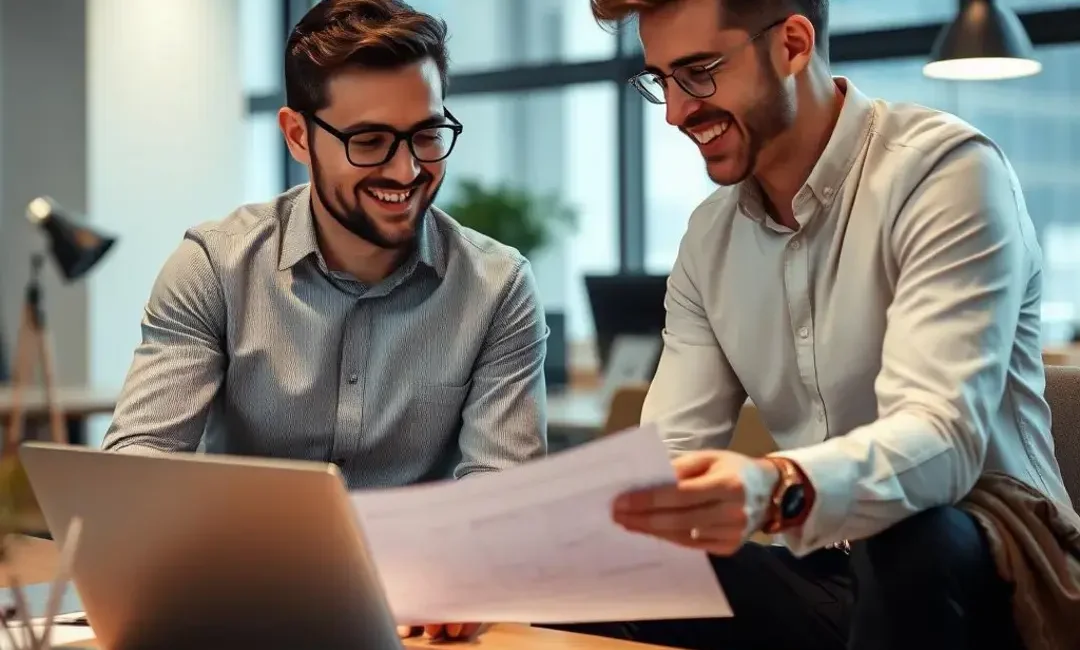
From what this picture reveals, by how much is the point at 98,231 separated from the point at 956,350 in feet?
12.8

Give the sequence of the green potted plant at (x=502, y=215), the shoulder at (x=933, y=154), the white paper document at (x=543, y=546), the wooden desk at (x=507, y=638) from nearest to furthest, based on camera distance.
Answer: the white paper document at (x=543, y=546)
the wooden desk at (x=507, y=638)
the shoulder at (x=933, y=154)
the green potted plant at (x=502, y=215)

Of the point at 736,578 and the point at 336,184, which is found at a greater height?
the point at 336,184

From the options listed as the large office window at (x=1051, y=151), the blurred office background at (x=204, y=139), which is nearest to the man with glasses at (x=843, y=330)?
the large office window at (x=1051, y=151)

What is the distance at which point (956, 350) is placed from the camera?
1375 mm

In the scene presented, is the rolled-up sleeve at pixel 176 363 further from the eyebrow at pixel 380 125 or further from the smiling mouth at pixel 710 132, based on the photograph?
the smiling mouth at pixel 710 132

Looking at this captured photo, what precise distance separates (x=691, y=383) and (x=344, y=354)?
0.50 m

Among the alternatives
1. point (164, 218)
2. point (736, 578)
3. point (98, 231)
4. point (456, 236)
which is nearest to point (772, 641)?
A: point (736, 578)

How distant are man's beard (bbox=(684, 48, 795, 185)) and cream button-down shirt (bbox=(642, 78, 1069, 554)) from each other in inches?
2.7

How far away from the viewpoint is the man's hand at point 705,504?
1021 mm

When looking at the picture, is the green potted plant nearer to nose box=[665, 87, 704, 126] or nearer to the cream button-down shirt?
the cream button-down shirt

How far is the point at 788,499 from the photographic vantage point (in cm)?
120

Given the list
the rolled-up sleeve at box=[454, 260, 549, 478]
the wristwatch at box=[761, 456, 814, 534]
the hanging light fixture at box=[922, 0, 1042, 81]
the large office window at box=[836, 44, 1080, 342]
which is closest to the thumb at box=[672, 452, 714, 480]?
the wristwatch at box=[761, 456, 814, 534]

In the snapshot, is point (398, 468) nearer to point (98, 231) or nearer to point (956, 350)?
point (956, 350)

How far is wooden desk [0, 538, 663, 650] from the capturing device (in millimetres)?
1330
